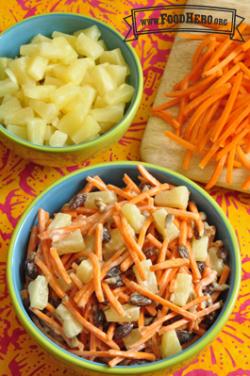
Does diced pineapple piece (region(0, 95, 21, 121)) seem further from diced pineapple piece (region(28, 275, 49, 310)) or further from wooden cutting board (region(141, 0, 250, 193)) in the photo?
diced pineapple piece (region(28, 275, 49, 310))

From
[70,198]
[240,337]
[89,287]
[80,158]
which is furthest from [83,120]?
[240,337]

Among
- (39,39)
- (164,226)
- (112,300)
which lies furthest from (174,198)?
(39,39)

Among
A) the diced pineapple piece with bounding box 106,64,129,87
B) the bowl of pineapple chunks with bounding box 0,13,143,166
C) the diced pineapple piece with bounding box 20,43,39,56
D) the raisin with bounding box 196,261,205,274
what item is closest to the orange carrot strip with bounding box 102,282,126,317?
the raisin with bounding box 196,261,205,274

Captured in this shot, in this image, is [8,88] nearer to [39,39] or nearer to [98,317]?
[39,39]

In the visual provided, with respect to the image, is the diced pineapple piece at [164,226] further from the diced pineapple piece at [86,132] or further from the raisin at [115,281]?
the diced pineapple piece at [86,132]

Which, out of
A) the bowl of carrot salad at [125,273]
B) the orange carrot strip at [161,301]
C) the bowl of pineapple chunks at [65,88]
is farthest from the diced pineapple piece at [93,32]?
the orange carrot strip at [161,301]

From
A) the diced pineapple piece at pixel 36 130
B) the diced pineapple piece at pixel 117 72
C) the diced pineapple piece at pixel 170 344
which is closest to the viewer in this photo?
the diced pineapple piece at pixel 170 344
